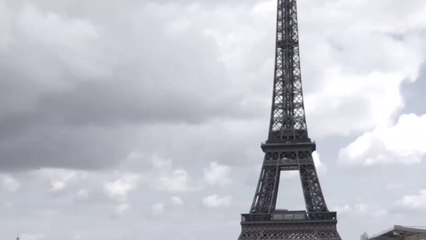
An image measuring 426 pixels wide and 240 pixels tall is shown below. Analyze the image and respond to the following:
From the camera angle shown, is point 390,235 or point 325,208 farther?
point 325,208

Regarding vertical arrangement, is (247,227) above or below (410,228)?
above

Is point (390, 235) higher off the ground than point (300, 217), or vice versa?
point (300, 217)

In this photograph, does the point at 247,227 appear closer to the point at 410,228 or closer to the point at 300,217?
the point at 300,217

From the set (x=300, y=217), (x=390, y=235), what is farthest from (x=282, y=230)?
(x=390, y=235)

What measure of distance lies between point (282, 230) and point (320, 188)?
13766 millimetres

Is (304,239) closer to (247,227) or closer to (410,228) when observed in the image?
(247,227)

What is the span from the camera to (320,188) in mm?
199750

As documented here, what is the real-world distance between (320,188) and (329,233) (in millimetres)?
11079

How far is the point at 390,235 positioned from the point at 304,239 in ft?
384

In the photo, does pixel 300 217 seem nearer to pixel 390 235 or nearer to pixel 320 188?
pixel 320 188

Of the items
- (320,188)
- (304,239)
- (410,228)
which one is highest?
(320,188)

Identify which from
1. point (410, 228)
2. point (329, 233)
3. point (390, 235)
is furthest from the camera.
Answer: point (329, 233)

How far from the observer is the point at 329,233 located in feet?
646

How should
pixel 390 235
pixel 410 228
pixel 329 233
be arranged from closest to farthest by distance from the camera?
1. pixel 410 228
2. pixel 390 235
3. pixel 329 233
